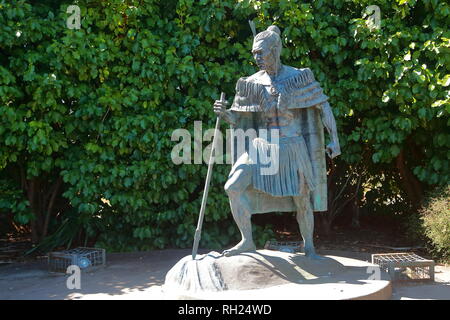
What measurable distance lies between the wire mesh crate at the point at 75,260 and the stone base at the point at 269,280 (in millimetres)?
2057

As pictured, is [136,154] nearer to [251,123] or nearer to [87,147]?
[87,147]

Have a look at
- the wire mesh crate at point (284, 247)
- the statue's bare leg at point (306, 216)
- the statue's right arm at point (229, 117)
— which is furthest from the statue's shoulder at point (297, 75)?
the wire mesh crate at point (284, 247)

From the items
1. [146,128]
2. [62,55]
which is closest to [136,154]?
[146,128]

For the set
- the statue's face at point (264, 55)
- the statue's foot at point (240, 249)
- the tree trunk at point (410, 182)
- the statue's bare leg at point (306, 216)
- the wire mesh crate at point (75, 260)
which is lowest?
the wire mesh crate at point (75, 260)

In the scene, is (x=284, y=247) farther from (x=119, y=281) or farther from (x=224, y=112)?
(x=224, y=112)

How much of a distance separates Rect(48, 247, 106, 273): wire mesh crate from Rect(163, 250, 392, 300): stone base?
2.06 metres

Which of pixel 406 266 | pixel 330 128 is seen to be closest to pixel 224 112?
pixel 330 128

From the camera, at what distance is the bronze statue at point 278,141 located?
626cm

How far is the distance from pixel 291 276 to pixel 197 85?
12.0 ft

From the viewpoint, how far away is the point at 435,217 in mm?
7938

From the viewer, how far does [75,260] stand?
7.71 metres

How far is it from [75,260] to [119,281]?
918mm

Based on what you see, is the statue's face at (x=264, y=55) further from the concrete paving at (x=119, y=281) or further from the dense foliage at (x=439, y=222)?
the dense foliage at (x=439, y=222)
